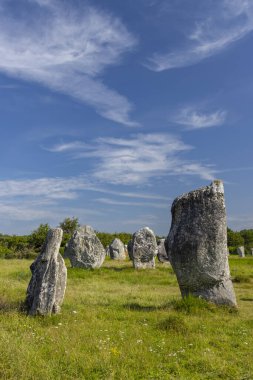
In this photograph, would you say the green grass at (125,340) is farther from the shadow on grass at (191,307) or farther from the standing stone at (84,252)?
the standing stone at (84,252)

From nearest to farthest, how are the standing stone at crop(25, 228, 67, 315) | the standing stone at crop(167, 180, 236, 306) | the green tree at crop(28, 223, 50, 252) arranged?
the standing stone at crop(25, 228, 67, 315)
the standing stone at crop(167, 180, 236, 306)
the green tree at crop(28, 223, 50, 252)

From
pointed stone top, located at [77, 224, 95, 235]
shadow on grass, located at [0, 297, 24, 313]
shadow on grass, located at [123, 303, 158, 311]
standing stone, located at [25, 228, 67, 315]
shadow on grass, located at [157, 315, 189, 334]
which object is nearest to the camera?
shadow on grass, located at [157, 315, 189, 334]

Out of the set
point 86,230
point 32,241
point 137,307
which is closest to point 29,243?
point 32,241

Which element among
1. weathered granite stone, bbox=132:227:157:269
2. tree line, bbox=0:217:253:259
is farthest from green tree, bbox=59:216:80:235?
weathered granite stone, bbox=132:227:157:269

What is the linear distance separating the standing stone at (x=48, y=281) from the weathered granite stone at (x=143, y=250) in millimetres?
18075

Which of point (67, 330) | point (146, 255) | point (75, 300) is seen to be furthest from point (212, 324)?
point (146, 255)

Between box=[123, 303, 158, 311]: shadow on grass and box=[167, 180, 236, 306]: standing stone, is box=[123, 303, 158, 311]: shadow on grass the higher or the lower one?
the lower one

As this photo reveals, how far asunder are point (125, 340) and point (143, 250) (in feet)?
72.5

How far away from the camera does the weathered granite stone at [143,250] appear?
103ft

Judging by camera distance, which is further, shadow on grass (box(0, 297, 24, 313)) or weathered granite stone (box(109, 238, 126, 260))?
weathered granite stone (box(109, 238, 126, 260))

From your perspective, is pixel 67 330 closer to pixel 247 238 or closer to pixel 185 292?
pixel 185 292

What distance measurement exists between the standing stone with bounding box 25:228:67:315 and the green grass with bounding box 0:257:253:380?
461 millimetres

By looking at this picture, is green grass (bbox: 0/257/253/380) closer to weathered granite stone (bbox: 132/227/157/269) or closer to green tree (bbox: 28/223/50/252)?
weathered granite stone (bbox: 132/227/157/269)

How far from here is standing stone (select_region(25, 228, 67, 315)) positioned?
12148 millimetres
